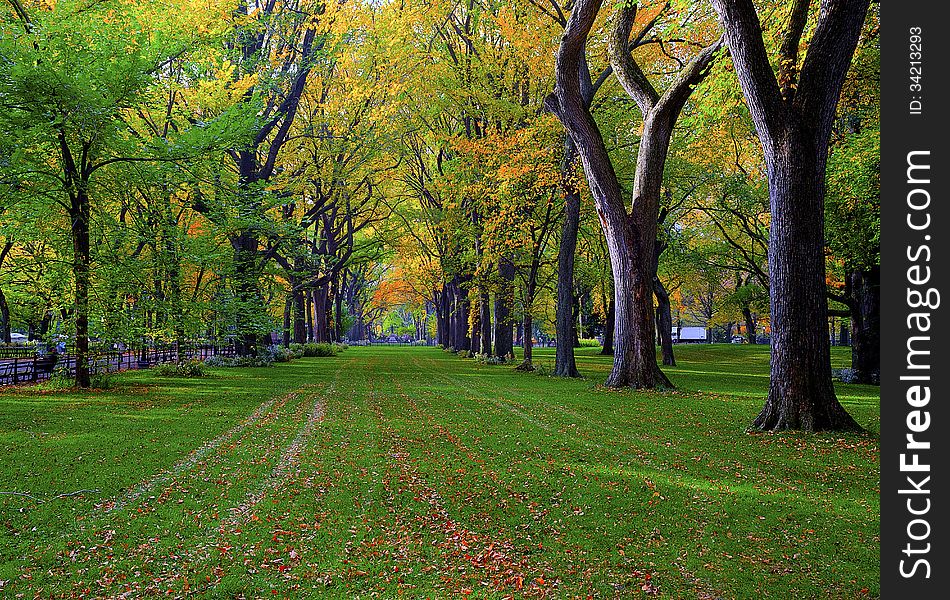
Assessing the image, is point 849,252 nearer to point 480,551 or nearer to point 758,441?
point 758,441

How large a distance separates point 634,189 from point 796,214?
677 cm

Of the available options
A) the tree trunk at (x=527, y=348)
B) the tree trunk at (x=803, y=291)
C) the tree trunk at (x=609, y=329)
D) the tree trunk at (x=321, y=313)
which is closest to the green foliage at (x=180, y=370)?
the tree trunk at (x=527, y=348)

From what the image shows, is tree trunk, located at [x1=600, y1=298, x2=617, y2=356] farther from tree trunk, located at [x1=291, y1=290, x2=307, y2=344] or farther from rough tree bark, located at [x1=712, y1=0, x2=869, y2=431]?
rough tree bark, located at [x1=712, y1=0, x2=869, y2=431]

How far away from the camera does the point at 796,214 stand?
9.59 meters

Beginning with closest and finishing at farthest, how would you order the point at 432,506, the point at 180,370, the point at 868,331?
the point at 432,506, the point at 868,331, the point at 180,370

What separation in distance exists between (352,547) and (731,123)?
18.7 meters

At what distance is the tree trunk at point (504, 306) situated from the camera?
26.3 meters

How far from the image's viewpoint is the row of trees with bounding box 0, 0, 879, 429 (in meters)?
9.75

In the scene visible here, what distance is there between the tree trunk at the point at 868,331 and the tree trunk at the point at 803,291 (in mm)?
11305

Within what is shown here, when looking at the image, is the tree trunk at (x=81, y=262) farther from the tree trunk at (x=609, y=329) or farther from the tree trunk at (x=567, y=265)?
the tree trunk at (x=609, y=329)

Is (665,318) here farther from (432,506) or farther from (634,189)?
(432,506)

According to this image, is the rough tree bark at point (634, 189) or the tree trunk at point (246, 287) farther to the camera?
the tree trunk at point (246, 287)
